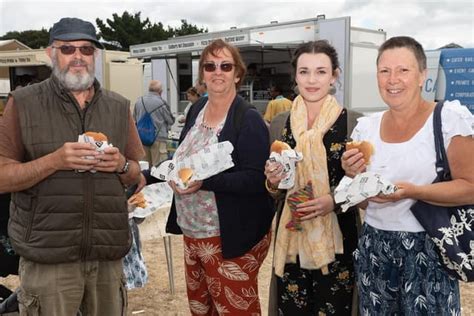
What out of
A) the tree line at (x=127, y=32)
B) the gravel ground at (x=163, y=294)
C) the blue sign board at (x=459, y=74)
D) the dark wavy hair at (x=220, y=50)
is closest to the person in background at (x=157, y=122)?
the gravel ground at (x=163, y=294)

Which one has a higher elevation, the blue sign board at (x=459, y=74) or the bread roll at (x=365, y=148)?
the blue sign board at (x=459, y=74)

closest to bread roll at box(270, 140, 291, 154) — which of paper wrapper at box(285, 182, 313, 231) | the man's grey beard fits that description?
paper wrapper at box(285, 182, 313, 231)

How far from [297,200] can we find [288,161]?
0.22m

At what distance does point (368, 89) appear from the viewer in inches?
368

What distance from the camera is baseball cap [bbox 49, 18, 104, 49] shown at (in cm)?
217

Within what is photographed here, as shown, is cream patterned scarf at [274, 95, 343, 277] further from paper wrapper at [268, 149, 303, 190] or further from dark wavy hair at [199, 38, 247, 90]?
dark wavy hair at [199, 38, 247, 90]

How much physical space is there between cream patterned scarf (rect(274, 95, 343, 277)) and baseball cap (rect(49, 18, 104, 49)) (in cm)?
108

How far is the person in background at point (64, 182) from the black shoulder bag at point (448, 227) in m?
1.29

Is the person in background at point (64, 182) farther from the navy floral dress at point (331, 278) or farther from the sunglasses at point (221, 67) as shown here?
the navy floral dress at point (331, 278)

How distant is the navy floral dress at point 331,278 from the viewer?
2.35 meters

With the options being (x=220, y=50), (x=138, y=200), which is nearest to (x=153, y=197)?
(x=138, y=200)

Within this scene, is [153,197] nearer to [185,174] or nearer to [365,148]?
[185,174]

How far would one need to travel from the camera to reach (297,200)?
2299 millimetres

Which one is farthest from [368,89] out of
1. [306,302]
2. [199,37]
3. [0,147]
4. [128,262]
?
[0,147]
